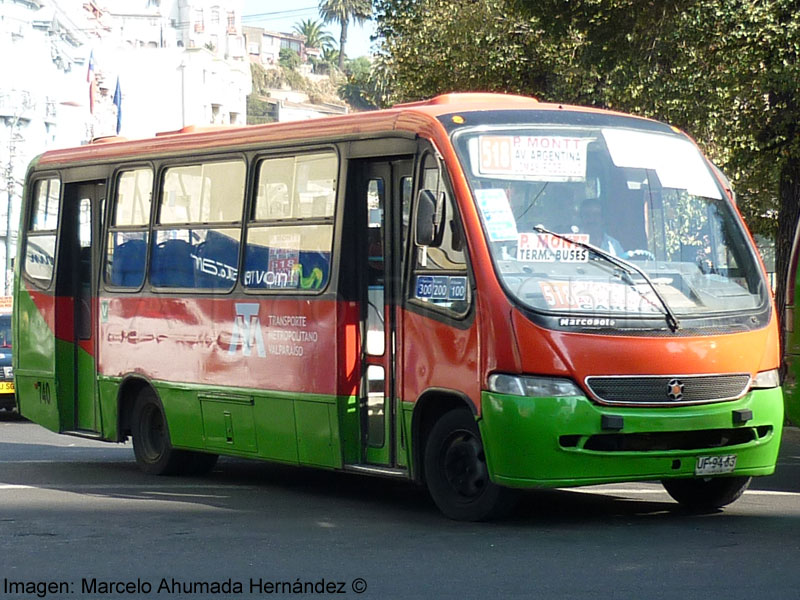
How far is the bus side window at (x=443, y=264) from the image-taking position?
32.4 feet

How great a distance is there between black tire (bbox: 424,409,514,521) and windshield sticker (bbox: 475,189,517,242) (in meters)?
1.15

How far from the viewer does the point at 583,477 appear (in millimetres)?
9492

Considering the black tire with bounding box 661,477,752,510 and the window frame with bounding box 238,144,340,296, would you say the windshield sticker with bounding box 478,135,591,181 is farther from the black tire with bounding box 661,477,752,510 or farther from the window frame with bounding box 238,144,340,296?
the black tire with bounding box 661,477,752,510

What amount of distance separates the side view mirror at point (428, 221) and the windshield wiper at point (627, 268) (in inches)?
24.5

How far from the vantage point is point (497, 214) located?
32.2 ft

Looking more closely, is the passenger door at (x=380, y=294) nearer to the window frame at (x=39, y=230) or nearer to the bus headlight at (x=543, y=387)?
the bus headlight at (x=543, y=387)

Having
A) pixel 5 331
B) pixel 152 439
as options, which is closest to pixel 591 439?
pixel 152 439

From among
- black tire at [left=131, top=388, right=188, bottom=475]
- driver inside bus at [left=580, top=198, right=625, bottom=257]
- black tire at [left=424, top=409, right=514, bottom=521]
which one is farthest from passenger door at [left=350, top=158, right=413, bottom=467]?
black tire at [left=131, top=388, right=188, bottom=475]

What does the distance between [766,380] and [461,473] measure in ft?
6.68

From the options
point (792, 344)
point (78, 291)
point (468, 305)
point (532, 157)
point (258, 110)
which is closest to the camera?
point (468, 305)

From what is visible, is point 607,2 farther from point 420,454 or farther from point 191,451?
point 420,454

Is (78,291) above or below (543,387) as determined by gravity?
above

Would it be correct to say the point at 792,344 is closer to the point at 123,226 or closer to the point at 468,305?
the point at 468,305


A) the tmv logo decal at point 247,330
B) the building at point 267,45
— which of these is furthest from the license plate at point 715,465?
the building at point 267,45
